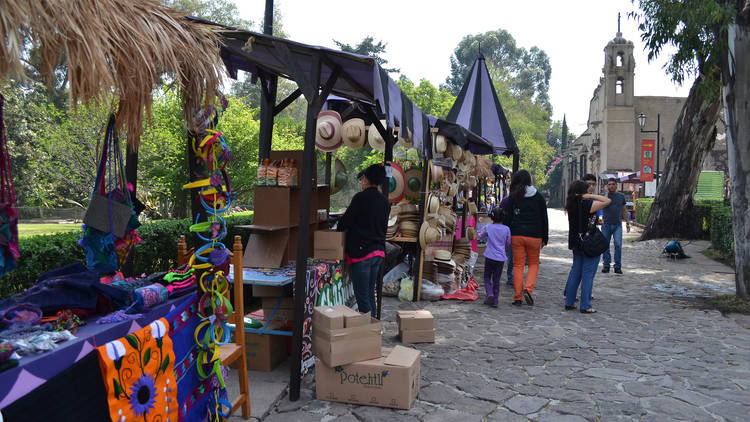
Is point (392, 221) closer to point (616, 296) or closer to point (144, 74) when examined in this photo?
point (616, 296)

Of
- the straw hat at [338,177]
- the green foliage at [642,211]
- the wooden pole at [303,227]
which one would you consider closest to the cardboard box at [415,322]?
the wooden pole at [303,227]

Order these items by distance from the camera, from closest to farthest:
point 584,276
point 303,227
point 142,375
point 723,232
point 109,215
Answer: point 142,375
point 109,215
point 303,227
point 584,276
point 723,232

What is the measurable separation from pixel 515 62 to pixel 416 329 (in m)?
73.5

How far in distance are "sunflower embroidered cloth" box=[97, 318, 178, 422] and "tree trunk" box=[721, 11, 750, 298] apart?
851cm

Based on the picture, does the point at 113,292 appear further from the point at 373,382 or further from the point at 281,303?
the point at 281,303

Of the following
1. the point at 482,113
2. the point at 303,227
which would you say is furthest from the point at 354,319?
the point at 482,113

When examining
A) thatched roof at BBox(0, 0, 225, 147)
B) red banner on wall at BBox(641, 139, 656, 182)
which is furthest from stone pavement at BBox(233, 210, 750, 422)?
red banner on wall at BBox(641, 139, 656, 182)

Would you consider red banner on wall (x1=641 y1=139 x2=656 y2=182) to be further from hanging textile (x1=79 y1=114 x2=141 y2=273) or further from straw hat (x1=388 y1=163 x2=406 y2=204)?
hanging textile (x1=79 y1=114 x2=141 y2=273)

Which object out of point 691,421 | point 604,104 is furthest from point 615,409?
point 604,104

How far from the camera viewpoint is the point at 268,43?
13.7 feet

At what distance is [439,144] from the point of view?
26.9 feet

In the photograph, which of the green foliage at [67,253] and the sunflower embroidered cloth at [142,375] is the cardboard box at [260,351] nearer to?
the sunflower embroidered cloth at [142,375]

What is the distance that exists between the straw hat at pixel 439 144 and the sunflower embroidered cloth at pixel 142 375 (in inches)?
230

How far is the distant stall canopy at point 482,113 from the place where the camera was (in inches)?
523
